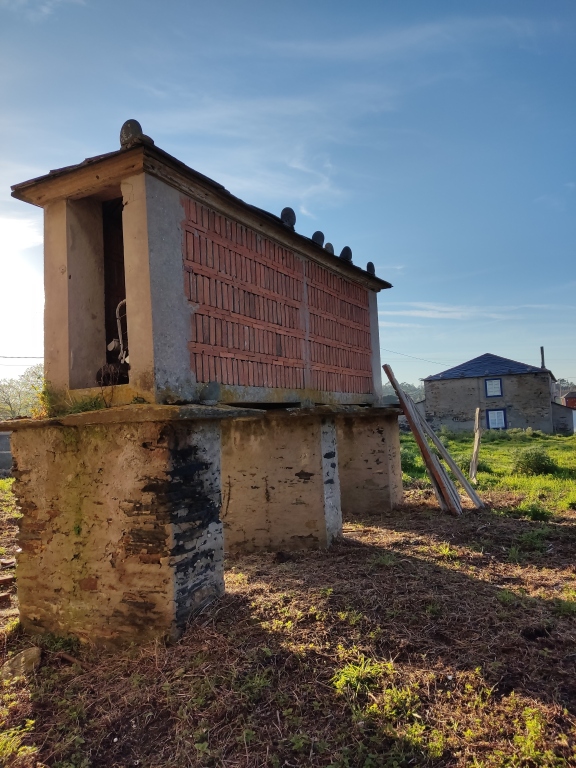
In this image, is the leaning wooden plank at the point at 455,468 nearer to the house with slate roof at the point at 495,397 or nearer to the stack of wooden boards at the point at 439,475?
the stack of wooden boards at the point at 439,475

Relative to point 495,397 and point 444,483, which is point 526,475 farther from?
point 495,397

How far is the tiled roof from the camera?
29094 millimetres

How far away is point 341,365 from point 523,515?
15.1ft

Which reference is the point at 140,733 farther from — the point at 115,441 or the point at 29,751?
the point at 115,441

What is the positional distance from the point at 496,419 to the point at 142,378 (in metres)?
28.1

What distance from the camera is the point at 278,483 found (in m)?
8.02

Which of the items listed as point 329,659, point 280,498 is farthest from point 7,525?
point 329,659

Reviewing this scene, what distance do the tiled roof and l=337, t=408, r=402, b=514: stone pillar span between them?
70.0 feet

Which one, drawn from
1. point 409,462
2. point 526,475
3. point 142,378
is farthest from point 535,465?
point 142,378

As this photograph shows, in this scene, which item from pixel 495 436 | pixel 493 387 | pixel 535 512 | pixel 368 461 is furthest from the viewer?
pixel 493 387

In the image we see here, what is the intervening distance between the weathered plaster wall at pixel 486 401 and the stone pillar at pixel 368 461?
2096 cm

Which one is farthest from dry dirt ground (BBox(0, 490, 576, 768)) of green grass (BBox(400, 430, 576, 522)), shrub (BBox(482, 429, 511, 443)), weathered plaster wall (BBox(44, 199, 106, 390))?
shrub (BBox(482, 429, 511, 443))

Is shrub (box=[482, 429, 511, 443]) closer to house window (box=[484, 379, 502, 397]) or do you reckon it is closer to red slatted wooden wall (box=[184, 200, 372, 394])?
house window (box=[484, 379, 502, 397])

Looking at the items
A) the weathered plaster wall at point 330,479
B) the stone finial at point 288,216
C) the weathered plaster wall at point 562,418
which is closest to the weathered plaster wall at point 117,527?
the weathered plaster wall at point 330,479
